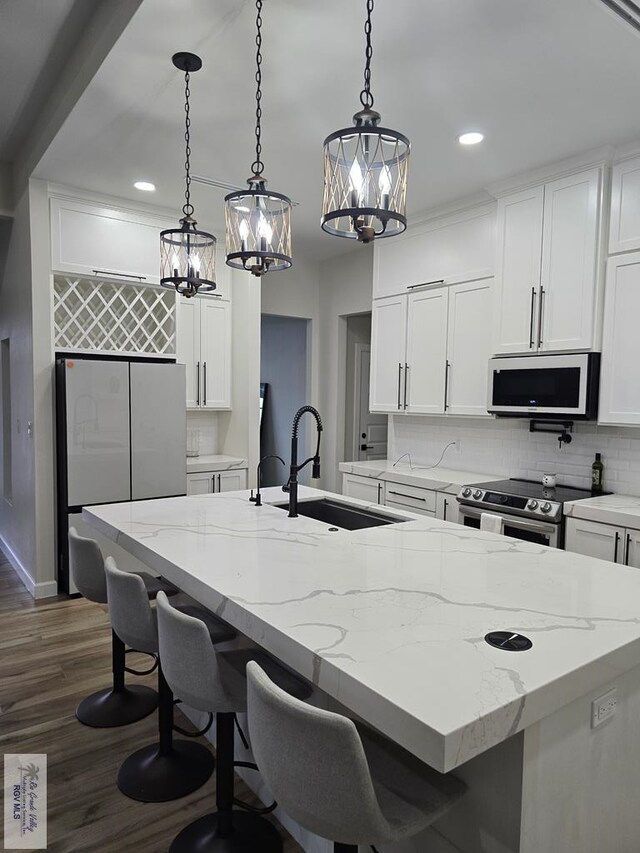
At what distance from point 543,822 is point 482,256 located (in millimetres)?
3650

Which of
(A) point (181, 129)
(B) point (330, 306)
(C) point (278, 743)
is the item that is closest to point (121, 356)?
(A) point (181, 129)

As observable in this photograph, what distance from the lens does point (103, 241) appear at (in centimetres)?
426

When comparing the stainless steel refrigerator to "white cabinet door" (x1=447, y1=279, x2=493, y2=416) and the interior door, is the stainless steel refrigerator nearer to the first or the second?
"white cabinet door" (x1=447, y1=279, x2=493, y2=416)

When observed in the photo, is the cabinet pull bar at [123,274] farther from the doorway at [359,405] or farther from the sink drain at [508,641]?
the sink drain at [508,641]

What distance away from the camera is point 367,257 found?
5.51m

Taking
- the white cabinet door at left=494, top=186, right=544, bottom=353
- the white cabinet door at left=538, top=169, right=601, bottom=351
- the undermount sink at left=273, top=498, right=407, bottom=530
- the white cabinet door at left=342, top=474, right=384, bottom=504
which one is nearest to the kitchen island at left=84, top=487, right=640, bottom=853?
the undermount sink at left=273, top=498, right=407, bottom=530

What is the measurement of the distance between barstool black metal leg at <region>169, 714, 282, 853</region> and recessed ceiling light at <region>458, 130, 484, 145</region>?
307 centimetres

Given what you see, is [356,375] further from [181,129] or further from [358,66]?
[358,66]

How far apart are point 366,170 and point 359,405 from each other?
4.55 metres

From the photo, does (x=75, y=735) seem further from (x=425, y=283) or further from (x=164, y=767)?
(x=425, y=283)

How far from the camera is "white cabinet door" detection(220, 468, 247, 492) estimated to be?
4898mm

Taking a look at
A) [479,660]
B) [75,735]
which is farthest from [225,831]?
[479,660]

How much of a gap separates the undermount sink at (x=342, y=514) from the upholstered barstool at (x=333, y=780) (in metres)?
1.43

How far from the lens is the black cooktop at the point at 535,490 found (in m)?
3.38
